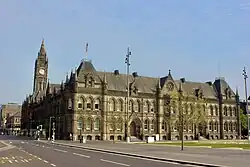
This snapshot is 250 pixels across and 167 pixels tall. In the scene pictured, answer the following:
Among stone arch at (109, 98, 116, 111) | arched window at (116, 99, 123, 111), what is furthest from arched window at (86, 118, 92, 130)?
arched window at (116, 99, 123, 111)

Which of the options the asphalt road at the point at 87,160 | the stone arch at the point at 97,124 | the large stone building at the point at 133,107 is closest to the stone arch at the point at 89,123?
the large stone building at the point at 133,107

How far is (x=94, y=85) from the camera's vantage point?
86875 mm

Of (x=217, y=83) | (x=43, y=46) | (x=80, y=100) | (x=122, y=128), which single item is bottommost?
(x=122, y=128)

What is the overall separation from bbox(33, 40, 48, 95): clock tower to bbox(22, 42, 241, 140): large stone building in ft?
170

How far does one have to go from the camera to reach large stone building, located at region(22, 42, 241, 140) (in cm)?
8425

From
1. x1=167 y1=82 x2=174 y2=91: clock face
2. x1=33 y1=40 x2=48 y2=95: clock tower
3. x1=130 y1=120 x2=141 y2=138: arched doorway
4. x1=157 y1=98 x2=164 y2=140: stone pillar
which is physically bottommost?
x1=130 y1=120 x2=141 y2=138: arched doorway

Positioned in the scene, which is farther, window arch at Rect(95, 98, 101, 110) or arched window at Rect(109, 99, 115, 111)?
arched window at Rect(109, 99, 115, 111)

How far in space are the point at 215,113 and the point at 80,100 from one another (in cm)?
4871

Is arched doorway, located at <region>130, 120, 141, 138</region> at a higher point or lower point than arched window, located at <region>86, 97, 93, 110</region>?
lower

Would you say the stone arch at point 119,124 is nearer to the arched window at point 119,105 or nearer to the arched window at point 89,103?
the arched window at point 119,105

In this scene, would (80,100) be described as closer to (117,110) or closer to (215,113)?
(117,110)

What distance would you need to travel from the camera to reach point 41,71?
173m

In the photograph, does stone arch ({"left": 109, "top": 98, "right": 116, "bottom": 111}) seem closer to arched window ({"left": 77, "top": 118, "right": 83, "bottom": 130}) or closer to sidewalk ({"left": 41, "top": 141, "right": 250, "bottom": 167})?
arched window ({"left": 77, "top": 118, "right": 83, "bottom": 130})

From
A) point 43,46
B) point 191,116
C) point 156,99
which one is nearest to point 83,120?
point 156,99
